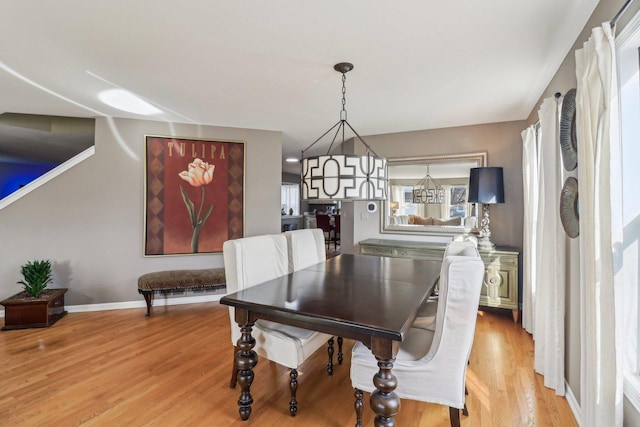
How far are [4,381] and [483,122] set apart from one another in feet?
17.2

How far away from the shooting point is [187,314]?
3705 millimetres

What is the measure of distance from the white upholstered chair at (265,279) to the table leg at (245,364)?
0.12 metres

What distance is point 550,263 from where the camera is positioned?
2188mm

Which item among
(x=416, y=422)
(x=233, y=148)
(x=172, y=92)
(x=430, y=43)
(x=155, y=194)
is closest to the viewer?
(x=416, y=422)

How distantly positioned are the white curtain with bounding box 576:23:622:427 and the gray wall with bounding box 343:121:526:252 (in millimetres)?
2508

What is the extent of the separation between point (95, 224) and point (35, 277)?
798mm

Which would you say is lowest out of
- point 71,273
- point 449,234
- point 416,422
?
point 416,422

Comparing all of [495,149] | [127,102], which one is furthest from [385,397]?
[127,102]

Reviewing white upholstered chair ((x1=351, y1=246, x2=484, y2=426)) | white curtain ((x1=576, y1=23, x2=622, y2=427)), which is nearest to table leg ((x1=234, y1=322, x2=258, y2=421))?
white upholstered chair ((x1=351, y1=246, x2=484, y2=426))

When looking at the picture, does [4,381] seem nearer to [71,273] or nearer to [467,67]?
[71,273]

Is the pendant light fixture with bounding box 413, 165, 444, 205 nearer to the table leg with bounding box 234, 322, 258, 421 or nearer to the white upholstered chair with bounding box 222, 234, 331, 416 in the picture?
the white upholstered chair with bounding box 222, 234, 331, 416

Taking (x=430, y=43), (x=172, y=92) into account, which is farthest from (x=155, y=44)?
(x=430, y=43)

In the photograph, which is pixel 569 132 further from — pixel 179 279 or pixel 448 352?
pixel 179 279

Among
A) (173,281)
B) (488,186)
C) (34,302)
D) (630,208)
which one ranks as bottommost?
(34,302)
